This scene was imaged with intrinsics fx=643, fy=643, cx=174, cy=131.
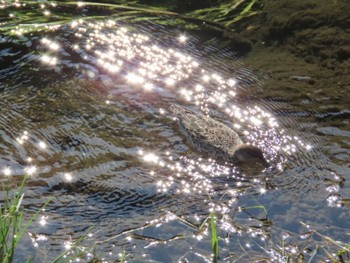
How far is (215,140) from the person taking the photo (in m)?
6.75

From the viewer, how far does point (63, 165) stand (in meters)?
6.41

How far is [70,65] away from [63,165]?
234cm

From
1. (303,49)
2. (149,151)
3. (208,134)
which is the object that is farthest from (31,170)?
(303,49)

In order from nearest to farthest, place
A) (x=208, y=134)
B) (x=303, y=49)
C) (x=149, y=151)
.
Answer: (x=149, y=151) → (x=208, y=134) → (x=303, y=49)

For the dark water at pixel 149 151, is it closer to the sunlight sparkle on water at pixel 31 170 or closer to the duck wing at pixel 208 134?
the sunlight sparkle on water at pixel 31 170

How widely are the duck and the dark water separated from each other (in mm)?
120

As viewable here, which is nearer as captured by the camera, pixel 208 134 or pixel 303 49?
pixel 208 134

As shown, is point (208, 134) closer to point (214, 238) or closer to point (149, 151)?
point (149, 151)

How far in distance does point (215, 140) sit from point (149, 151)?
27.6 inches

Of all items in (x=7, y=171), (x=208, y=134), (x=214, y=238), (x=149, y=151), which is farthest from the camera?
(x=208, y=134)

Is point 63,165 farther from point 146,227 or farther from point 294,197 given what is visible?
point 294,197

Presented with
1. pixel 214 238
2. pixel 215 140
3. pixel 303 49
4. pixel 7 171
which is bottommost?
pixel 7 171

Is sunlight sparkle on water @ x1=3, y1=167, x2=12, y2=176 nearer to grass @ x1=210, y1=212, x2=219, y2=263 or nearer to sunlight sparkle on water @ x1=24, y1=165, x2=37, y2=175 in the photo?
sunlight sparkle on water @ x1=24, y1=165, x2=37, y2=175

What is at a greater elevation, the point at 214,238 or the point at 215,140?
the point at 214,238
